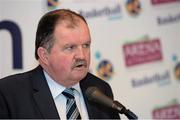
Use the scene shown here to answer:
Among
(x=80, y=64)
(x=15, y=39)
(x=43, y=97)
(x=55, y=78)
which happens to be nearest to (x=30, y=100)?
(x=43, y=97)

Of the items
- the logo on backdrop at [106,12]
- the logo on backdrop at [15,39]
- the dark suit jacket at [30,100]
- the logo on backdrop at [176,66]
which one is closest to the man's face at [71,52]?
the dark suit jacket at [30,100]

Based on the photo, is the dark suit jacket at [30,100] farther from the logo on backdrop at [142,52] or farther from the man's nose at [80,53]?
the logo on backdrop at [142,52]

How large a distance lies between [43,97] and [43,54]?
210mm

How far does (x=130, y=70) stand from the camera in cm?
278

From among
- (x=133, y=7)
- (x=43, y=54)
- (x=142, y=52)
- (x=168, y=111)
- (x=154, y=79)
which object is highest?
(x=133, y=7)

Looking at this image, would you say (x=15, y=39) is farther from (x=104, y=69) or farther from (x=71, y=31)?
(x=71, y=31)

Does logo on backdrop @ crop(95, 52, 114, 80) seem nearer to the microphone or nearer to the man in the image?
the man

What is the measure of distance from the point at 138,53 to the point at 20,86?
4.77 feet

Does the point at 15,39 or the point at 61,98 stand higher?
the point at 15,39

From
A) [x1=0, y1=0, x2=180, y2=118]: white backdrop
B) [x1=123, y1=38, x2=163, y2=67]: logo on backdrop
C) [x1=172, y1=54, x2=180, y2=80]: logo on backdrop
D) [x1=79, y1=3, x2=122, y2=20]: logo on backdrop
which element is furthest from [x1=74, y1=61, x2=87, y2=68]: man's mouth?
[x1=172, y1=54, x2=180, y2=80]: logo on backdrop

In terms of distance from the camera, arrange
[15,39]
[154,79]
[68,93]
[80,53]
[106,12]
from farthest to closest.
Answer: [154,79]
[106,12]
[15,39]
[68,93]
[80,53]

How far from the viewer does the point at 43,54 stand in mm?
1630

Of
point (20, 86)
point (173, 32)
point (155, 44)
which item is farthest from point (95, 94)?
point (173, 32)

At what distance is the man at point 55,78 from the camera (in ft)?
4.91
